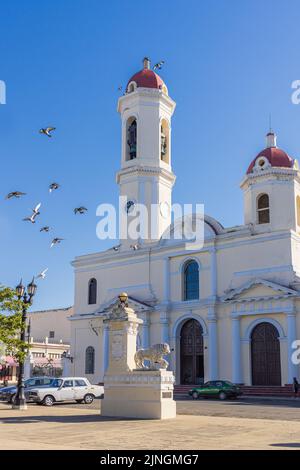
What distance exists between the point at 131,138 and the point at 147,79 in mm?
4707

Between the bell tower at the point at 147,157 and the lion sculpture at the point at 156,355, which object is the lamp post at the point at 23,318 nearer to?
the lion sculpture at the point at 156,355

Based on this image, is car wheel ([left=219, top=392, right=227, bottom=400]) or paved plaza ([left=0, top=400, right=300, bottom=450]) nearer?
paved plaza ([left=0, top=400, right=300, bottom=450])

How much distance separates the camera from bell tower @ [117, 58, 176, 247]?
1672 inches

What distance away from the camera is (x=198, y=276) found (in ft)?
129

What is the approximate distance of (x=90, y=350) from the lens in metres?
44.1

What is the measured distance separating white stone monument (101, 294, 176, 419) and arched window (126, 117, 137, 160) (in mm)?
25628

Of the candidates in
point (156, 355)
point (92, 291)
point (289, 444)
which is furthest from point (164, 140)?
point (289, 444)

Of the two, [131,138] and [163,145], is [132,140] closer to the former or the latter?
[131,138]

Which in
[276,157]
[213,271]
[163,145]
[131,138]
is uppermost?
[131,138]

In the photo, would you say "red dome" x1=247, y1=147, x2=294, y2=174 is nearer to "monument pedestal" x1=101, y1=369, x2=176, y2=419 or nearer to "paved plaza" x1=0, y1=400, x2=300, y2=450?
"monument pedestal" x1=101, y1=369, x2=176, y2=419

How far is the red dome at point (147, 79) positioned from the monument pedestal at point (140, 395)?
29.6m

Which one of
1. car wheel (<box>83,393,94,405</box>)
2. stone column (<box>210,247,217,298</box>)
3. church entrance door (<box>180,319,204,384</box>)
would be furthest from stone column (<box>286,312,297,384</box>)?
car wheel (<box>83,393,94,405</box>)
